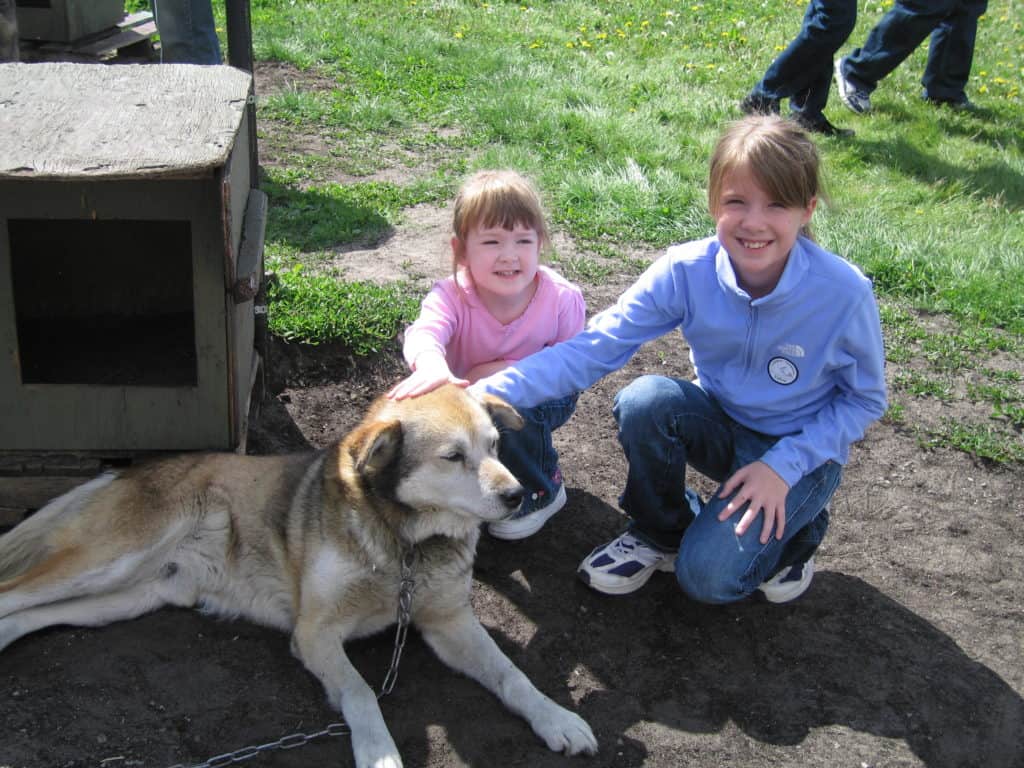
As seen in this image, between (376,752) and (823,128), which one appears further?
(823,128)

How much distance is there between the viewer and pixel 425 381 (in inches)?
125

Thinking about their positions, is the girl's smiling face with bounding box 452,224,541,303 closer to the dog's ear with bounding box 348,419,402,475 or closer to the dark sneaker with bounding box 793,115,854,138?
the dog's ear with bounding box 348,419,402,475

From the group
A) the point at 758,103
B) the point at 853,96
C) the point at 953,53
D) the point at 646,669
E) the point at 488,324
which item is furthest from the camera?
the point at 953,53

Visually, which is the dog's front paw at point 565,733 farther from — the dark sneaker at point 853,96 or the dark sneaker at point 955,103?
the dark sneaker at point 955,103

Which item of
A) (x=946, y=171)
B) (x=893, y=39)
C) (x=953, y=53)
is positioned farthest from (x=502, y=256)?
(x=953, y=53)

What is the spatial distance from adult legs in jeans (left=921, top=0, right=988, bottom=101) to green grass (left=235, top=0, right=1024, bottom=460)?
0.22 metres

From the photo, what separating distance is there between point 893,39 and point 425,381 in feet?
21.7

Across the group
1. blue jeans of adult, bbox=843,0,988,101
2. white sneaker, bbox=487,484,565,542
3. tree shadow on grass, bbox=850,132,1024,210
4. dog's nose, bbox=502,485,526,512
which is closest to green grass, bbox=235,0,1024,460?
tree shadow on grass, bbox=850,132,1024,210

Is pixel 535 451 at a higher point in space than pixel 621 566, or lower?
higher

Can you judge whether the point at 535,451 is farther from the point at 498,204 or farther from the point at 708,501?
the point at 498,204

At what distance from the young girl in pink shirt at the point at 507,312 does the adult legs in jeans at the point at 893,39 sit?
220 inches

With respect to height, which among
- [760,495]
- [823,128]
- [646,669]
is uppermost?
[760,495]

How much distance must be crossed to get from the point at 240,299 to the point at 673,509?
5.53 ft

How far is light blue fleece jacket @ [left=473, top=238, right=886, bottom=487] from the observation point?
10.7 feet
